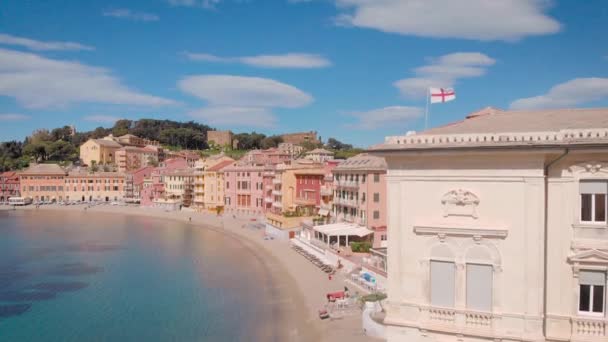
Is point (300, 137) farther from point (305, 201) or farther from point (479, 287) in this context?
point (479, 287)

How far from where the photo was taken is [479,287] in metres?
11.3

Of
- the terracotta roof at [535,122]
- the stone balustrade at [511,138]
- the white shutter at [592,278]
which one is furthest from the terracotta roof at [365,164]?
the white shutter at [592,278]

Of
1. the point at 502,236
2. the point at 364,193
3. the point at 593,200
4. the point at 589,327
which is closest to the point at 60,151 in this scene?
the point at 364,193

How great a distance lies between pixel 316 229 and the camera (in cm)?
4734

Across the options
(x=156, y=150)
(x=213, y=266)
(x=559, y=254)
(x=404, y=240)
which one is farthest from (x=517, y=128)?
(x=156, y=150)

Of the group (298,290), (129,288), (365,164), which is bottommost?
(129,288)

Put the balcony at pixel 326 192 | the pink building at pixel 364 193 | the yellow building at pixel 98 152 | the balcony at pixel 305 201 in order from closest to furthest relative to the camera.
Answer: the pink building at pixel 364 193 < the balcony at pixel 326 192 < the balcony at pixel 305 201 < the yellow building at pixel 98 152

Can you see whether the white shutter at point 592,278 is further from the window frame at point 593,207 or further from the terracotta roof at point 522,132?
the terracotta roof at point 522,132

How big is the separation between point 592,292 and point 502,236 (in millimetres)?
2273

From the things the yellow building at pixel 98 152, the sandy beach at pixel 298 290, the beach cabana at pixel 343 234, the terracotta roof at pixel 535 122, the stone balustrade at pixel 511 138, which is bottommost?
the sandy beach at pixel 298 290

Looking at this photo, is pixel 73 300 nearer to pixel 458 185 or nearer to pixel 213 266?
pixel 213 266

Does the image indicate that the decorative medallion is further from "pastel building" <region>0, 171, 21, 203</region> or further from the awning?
"pastel building" <region>0, 171, 21, 203</region>

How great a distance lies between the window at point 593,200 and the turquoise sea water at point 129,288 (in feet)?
67.2

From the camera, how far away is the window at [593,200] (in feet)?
34.9
